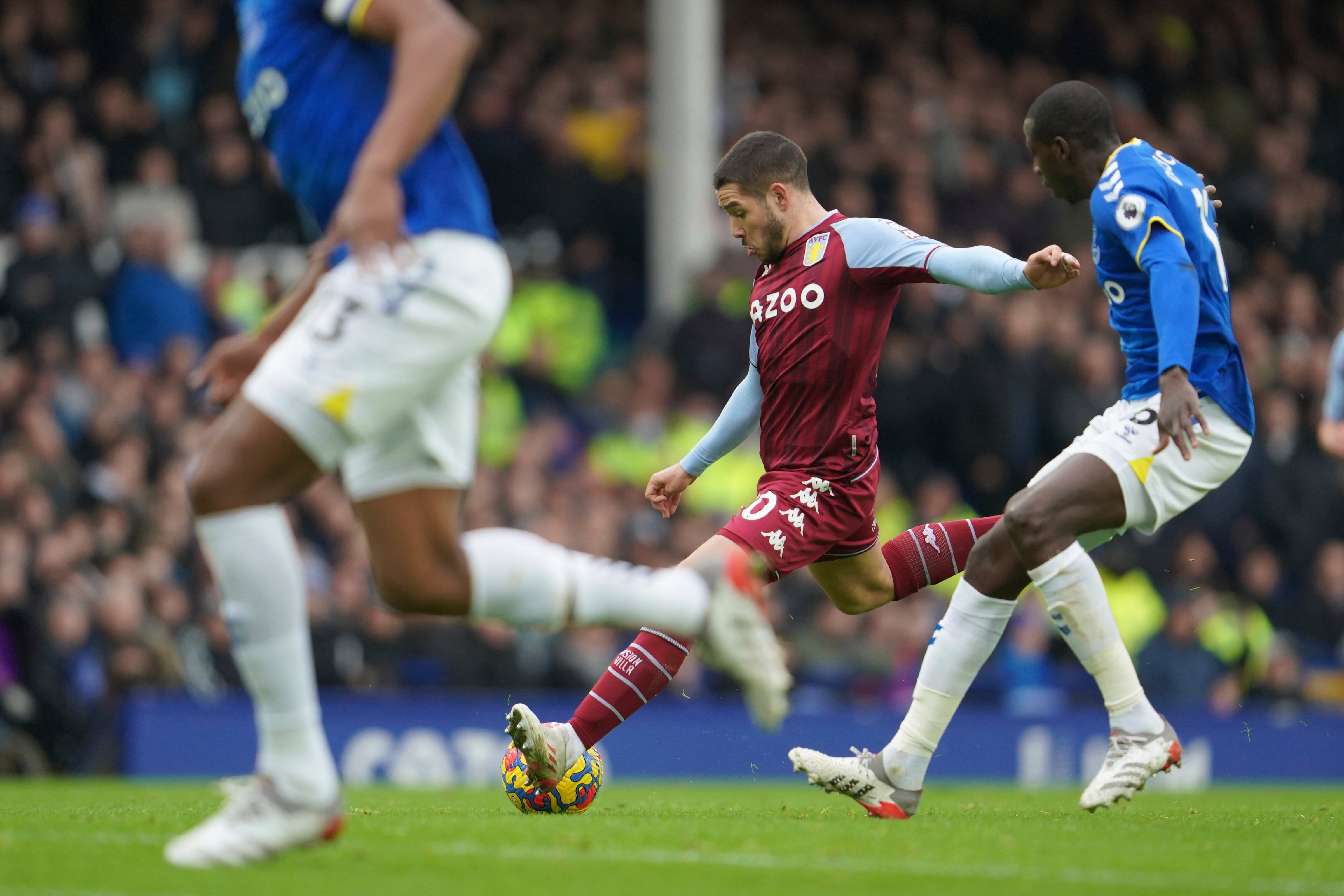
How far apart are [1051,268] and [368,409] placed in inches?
99.2

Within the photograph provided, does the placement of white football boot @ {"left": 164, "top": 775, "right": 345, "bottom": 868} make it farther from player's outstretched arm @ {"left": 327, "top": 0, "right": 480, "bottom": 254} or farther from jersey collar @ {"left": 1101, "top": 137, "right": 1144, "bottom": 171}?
jersey collar @ {"left": 1101, "top": 137, "right": 1144, "bottom": 171}

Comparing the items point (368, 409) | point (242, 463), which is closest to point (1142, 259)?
point (368, 409)

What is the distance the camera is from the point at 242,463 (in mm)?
4242

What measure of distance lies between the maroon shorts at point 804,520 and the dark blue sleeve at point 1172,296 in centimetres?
127

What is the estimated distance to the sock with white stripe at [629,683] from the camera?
6480 mm

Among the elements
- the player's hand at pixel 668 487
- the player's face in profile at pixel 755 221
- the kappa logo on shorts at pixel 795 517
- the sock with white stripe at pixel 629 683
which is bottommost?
the sock with white stripe at pixel 629 683

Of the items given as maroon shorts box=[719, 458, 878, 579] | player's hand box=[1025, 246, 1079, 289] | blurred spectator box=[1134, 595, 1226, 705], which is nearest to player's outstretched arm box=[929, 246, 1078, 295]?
player's hand box=[1025, 246, 1079, 289]

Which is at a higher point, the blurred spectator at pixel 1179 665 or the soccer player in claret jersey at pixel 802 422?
the soccer player in claret jersey at pixel 802 422

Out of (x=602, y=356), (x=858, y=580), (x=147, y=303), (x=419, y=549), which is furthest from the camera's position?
(x=602, y=356)

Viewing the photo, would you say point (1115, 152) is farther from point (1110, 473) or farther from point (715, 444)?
point (715, 444)

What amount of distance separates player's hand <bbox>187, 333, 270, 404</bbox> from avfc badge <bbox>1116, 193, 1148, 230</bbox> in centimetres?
295

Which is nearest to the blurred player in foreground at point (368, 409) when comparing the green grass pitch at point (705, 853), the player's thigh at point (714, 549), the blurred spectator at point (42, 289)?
the green grass pitch at point (705, 853)

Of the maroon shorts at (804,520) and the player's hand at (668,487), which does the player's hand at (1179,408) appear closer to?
the maroon shorts at (804,520)

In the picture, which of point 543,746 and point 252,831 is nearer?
point 252,831
